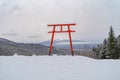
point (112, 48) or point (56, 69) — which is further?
point (112, 48)

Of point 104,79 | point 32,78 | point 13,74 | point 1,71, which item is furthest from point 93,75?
point 1,71

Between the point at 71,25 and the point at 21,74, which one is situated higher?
the point at 71,25

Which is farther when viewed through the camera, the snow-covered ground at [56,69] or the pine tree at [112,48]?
the pine tree at [112,48]

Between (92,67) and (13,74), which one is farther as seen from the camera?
(92,67)

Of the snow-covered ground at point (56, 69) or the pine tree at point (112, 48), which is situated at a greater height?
the pine tree at point (112, 48)

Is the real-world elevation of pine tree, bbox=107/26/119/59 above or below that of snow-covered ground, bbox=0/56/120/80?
above

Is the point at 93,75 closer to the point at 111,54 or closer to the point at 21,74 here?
the point at 21,74

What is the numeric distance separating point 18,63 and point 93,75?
455 cm

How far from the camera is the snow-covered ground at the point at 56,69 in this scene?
10.9m

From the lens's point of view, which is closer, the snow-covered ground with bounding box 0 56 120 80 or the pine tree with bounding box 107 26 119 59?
the snow-covered ground with bounding box 0 56 120 80

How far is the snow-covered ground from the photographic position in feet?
35.7

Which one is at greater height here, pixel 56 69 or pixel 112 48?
pixel 112 48

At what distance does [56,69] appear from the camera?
1184cm

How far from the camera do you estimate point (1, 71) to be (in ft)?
37.6
